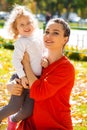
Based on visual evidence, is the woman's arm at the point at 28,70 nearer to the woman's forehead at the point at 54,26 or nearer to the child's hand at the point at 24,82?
the child's hand at the point at 24,82

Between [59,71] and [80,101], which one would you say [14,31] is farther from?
[80,101]

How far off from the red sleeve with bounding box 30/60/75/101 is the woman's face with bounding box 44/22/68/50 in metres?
0.21

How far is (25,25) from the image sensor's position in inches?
166

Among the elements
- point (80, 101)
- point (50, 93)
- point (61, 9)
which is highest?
point (50, 93)

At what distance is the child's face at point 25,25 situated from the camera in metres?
4.21

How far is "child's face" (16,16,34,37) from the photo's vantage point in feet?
13.8

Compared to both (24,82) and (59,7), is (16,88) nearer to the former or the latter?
(24,82)

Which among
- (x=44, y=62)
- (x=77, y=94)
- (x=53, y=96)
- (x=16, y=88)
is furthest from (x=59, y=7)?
(x=53, y=96)

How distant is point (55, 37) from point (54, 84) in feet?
1.46

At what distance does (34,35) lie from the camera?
4270mm

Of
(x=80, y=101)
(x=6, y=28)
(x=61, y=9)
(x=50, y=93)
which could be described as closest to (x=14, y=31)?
(x=6, y=28)

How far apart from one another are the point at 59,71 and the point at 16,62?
1.61 ft

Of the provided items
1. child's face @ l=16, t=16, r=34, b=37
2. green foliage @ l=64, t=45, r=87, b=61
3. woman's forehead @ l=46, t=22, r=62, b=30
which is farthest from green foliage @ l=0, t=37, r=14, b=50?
woman's forehead @ l=46, t=22, r=62, b=30

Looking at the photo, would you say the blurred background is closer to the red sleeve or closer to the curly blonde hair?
the curly blonde hair
